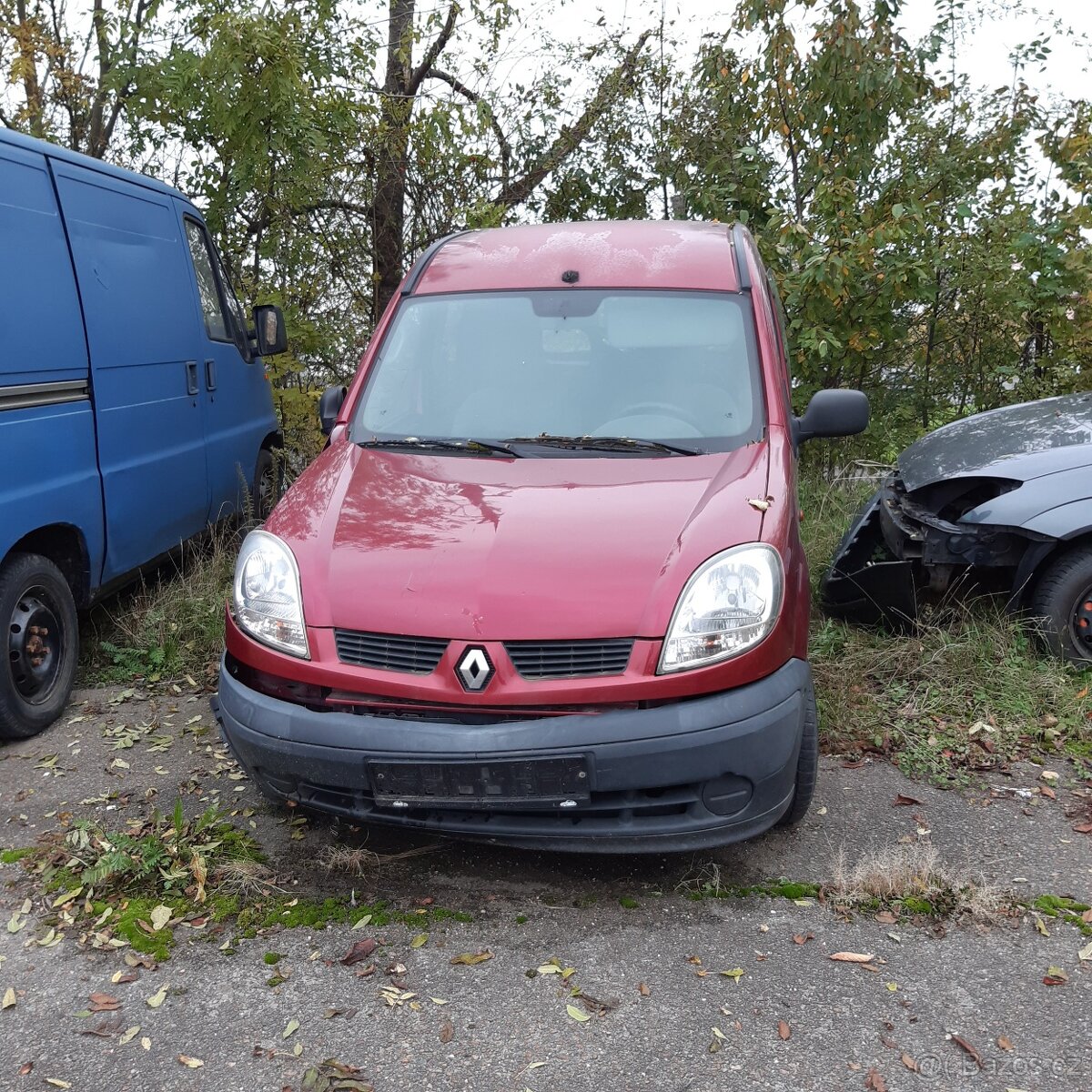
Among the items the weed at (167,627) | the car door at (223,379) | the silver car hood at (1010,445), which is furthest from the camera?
the car door at (223,379)

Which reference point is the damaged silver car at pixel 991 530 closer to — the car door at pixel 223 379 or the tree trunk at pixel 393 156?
the car door at pixel 223 379

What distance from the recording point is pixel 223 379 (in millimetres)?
5957

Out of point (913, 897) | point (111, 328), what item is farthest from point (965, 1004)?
point (111, 328)

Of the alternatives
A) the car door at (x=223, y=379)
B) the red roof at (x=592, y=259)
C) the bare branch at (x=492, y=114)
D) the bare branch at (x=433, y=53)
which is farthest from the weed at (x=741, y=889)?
the bare branch at (x=433, y=53)

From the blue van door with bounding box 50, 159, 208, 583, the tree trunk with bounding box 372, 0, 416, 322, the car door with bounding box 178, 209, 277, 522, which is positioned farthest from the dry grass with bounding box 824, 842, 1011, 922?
the tree trunk with bounding box 372, 0, 416, 322

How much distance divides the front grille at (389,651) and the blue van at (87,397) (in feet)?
5.91

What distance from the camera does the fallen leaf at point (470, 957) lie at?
9.16 ft

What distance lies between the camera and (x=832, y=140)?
24.3 ft

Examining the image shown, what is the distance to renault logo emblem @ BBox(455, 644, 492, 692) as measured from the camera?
2742mm

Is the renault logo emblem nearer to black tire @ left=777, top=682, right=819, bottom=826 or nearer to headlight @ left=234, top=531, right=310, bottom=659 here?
headlight @ left=234, top=531, right=310, bottom=659

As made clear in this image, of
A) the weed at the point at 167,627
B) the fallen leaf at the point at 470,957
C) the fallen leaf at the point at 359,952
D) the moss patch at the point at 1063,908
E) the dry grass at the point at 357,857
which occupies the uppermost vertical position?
the weed at the point at 167,627

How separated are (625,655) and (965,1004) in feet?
3.99

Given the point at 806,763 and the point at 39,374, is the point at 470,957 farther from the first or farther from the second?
the point at 39,374

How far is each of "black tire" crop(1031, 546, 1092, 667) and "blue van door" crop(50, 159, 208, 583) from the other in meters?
4.09
